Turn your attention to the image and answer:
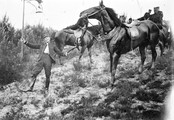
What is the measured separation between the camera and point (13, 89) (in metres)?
11.6

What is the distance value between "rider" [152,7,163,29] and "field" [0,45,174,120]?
1.08 metres

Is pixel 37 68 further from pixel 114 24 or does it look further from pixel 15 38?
pixel 15 38

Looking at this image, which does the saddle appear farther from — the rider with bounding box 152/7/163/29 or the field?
the field

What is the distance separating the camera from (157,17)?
34.5 ft

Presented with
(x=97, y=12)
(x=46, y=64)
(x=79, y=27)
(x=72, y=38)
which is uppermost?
(x=97, y=12)

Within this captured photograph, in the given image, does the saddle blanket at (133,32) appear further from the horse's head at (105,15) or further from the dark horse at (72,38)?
the dark horse at (72,38)

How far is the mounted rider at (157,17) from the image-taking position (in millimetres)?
10352

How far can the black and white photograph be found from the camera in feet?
28.3

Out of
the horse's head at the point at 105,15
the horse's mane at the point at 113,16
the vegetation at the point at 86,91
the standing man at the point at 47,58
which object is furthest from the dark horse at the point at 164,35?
the standing man at the point at 47,58

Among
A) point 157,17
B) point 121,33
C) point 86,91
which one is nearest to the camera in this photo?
point 121,33

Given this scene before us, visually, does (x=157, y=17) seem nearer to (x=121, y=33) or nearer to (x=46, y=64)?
(x=121, y=33)

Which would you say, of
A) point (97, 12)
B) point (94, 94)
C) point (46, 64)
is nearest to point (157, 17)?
point (97, 12)

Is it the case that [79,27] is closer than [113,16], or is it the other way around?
[113,16]

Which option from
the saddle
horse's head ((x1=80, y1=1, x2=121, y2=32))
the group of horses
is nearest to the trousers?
the group of horses
